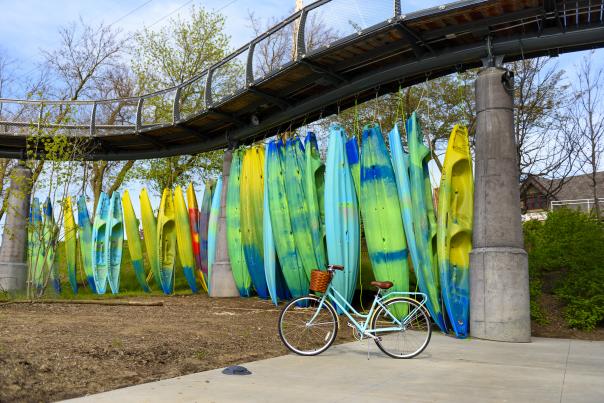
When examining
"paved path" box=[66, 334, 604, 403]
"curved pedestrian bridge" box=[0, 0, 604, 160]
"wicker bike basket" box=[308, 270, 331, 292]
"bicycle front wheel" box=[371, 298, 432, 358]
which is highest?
"curved pedestrian bridge" box=[0, 0, 604, 160]

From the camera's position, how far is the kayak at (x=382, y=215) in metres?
10.5

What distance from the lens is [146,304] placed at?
12289mm

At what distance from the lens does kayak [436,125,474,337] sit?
9305 millimetres

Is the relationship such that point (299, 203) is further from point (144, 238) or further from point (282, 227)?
point (144, 238)

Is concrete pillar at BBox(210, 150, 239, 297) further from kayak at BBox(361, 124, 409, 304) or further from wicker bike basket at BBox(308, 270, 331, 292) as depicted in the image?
wicker bike basket at BBox(308, 270, 331, 292)

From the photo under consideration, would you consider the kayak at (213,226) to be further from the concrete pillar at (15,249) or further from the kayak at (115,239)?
the concrete pillar at (15,249)

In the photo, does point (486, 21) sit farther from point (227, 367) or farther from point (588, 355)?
point (227, 367)

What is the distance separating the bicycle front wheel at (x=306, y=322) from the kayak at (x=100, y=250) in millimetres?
12601

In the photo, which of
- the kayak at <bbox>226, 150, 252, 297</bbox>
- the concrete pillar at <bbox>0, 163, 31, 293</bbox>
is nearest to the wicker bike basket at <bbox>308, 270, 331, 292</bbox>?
the kayak at <bbox>226, 150, 252, 297</bbox>

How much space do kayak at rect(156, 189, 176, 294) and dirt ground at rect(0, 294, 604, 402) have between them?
17.8 ft

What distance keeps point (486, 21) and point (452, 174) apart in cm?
249

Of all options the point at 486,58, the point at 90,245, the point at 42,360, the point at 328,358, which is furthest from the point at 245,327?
the point at 90,245

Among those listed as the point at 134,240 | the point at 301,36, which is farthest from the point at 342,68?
the point at 134,240

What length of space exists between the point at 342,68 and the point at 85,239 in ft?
37.3
